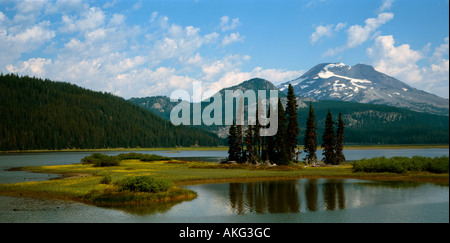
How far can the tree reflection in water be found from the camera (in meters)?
36.6

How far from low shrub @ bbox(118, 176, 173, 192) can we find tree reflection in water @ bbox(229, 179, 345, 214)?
8.55 m

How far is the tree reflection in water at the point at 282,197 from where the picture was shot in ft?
120

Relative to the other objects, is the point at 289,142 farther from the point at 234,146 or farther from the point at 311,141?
the point at 234,146

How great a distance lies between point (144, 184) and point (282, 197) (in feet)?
55.6

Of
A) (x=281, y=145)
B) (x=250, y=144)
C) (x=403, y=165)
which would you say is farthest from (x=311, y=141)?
(x=403, y=165)

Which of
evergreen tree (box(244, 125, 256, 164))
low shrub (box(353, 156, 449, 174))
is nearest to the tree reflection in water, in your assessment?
low shrub (box(353, 156, 449, 174))

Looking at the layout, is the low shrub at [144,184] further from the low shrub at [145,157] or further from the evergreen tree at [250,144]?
the low shrub at [145,157]

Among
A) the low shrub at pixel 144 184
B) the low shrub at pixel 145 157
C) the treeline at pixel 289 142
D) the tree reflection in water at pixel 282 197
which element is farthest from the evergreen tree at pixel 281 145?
the low shrub at pixel 144 184

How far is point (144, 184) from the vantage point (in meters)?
42.9

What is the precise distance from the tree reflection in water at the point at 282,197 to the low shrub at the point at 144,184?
28.0 feet
